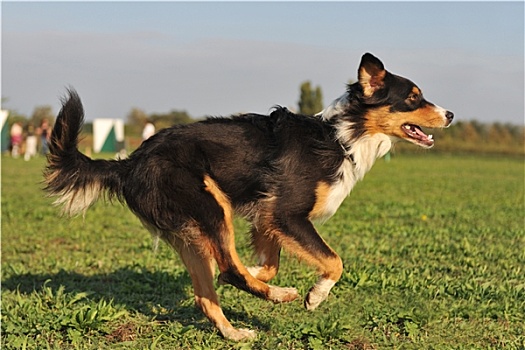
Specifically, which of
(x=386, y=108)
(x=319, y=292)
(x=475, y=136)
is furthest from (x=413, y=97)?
(x=475, y=136)

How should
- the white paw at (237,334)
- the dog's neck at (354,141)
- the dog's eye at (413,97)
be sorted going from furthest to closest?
the dog's eye at (413,97) → the dog's neck at (354,141) → the white paw at (237,334)

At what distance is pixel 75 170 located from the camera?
5.51 metres

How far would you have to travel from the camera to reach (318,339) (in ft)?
16.0

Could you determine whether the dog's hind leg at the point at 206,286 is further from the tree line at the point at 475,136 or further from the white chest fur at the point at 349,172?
the tree line at the point at 475,136

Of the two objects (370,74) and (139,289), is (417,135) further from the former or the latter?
(139,289)

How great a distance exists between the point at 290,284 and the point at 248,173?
5.70 ft

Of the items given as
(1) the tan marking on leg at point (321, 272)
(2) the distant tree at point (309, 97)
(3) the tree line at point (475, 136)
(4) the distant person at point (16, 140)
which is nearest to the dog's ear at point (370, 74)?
(1) the tan marking on leg at point (321, 272)

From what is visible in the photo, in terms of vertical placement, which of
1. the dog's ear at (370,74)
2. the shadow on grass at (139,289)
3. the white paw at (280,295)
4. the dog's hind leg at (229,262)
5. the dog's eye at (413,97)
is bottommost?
the shadow on grass at (139,289)

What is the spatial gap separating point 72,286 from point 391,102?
3.67m

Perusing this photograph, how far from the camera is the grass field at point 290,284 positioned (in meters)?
5.10

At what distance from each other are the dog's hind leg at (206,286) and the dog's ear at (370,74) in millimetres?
1839

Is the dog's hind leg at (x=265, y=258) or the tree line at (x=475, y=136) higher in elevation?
the dog's hind leg at (x=265, y=258)

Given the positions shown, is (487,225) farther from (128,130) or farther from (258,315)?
(128,130)

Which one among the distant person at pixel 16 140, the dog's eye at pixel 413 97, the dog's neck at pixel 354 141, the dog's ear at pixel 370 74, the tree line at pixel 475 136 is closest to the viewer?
the dog's ear at pixel 370 74
